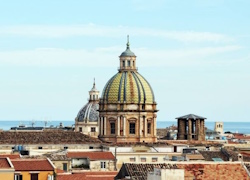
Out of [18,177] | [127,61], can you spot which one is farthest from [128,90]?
[18,177]

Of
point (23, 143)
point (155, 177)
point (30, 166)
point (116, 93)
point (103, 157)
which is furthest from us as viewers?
point (116, 93)

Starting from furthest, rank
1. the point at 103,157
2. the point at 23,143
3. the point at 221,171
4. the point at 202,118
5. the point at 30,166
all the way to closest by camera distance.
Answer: the point at 202,118, the point at 23,143, the point at 103,157, the point at 30,166, the point at 221,171

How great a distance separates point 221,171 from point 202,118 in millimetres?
60451

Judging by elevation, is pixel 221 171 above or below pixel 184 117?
below

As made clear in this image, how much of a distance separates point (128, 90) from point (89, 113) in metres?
31.4

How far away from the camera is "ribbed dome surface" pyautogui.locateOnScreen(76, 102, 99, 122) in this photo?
123 meters

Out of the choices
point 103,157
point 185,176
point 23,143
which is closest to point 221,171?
point 185,176

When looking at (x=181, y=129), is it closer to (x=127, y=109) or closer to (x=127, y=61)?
(x=127, y=61)

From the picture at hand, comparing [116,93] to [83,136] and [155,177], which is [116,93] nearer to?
[83,136]

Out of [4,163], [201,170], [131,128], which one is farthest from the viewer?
[131,128]

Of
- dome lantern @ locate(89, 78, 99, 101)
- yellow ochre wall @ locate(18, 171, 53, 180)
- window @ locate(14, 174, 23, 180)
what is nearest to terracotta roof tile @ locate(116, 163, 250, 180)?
window @ locate(14, 174, 23, 180)

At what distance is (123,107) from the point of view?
307 ft

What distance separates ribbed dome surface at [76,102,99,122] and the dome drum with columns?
28261 millimetres

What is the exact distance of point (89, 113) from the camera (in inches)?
4887
